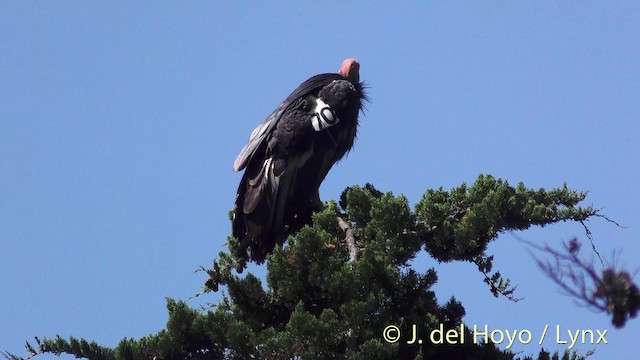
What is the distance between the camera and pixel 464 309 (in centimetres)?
655

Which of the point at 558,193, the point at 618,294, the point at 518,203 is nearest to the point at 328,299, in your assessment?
the point at 518,203

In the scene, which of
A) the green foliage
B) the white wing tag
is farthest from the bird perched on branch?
the green foliage

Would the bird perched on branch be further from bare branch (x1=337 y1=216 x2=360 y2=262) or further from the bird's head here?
bare branch (x1=337 y1=216 x2=360 y2=262)

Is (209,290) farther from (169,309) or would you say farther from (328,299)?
(328,299)

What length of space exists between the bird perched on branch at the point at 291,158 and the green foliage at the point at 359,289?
1.13 metres

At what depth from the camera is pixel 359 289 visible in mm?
5840

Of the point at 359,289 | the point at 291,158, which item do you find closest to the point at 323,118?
the point at 291,158

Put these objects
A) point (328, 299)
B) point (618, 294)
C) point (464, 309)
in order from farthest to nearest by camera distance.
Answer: point (464, 309) < point (328, 299) < point (618, 294)

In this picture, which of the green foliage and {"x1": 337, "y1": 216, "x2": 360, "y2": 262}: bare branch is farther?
{"x1": 337, "y1": 216, "x2": 360, "y2": 262}: bare branch

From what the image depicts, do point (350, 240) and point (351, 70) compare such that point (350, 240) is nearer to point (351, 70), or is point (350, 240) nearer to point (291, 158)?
point (291, 158)

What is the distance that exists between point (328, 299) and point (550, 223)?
6.46 feet

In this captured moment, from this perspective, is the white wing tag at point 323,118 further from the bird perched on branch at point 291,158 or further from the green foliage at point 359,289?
the green foliage at point 359,289

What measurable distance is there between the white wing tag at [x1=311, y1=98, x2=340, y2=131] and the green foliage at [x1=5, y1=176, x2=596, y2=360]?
1.92 m

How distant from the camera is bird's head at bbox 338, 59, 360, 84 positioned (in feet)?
32.3
